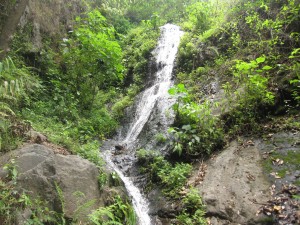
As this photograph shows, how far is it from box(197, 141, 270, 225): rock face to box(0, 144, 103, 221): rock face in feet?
7.73

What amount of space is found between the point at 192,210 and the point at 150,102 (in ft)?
21.1

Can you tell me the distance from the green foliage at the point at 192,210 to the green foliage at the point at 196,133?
1473 millimetres

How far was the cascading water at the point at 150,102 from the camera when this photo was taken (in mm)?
6342

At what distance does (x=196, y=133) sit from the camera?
696 centimetres

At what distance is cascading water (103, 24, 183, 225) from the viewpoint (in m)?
6.34

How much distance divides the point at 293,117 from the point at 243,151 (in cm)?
150

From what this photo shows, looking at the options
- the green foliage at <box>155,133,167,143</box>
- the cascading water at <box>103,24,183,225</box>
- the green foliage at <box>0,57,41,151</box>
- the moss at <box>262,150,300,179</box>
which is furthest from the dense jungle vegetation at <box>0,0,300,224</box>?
the moss at <box>262,150,300,179</box>

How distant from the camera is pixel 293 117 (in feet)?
20.4

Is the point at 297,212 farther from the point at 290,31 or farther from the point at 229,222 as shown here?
the point at 290,31

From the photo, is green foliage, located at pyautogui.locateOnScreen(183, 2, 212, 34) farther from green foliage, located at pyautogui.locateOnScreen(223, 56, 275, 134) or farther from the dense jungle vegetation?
green foliage, located at pyautogui.locateOnScreen(223, 56, 275, 134)

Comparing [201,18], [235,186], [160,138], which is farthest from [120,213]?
[201,18]

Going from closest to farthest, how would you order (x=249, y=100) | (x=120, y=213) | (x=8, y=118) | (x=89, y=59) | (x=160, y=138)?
(x=120, y=213) < (x=8, y=118) < (x=249, y=100) < (x=160, y=138) < (x=89, y=59)

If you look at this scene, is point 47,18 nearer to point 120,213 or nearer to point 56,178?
point 56,178

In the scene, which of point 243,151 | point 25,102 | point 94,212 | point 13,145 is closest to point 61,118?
point 25,102
